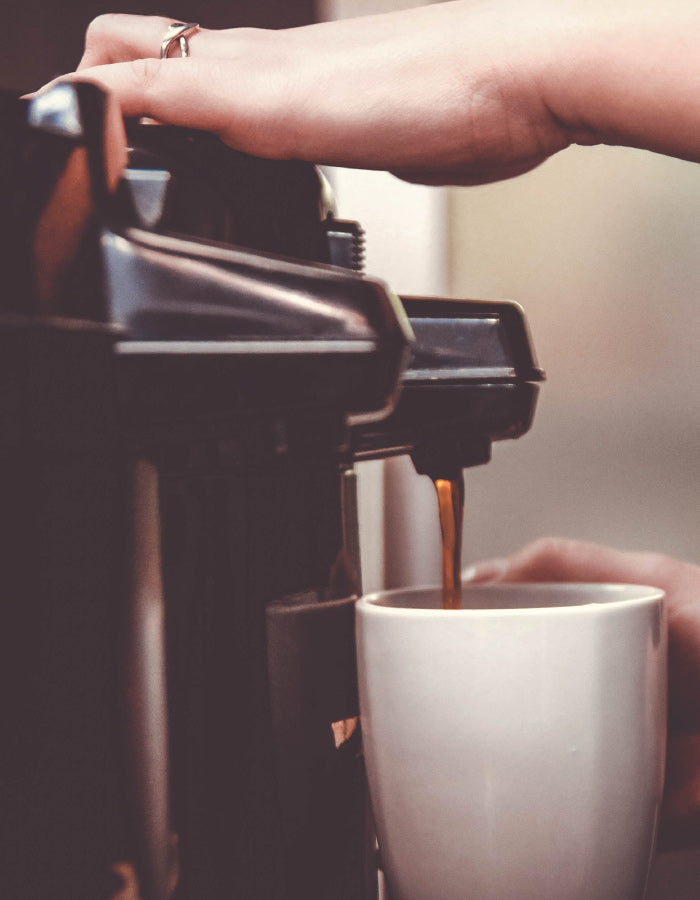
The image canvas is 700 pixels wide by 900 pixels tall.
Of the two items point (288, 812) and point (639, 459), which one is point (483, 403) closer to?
point (288, 812)

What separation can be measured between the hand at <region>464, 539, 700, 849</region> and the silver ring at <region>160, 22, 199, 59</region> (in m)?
0.29

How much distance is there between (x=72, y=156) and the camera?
7.9 inches

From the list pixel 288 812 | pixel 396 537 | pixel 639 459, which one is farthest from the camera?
pixel 396 537

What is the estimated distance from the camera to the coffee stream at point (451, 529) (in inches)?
14.5

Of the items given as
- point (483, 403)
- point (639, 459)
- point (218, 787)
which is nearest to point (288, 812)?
point (218, 787)

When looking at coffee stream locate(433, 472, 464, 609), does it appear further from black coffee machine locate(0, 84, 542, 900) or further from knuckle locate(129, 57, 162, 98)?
knuckle locate(129, 57, 162, 98)

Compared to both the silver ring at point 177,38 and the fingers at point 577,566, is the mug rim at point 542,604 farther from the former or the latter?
the silver ring at point 177,38

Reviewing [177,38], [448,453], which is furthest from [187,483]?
[177,38]

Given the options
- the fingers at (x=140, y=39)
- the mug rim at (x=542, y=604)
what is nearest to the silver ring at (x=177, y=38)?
the fingers at (x=140, y=39)

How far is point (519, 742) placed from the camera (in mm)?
291

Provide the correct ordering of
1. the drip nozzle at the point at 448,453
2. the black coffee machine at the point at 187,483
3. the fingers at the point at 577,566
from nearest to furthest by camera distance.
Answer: the black coffee machine at the point at 187,483, the drip nozzle at the point at 448,453, the fingers at the point at 577,566

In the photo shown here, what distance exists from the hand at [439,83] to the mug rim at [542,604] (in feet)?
0.58

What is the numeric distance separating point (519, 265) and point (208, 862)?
0.49m

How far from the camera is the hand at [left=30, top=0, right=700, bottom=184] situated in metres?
0.37
